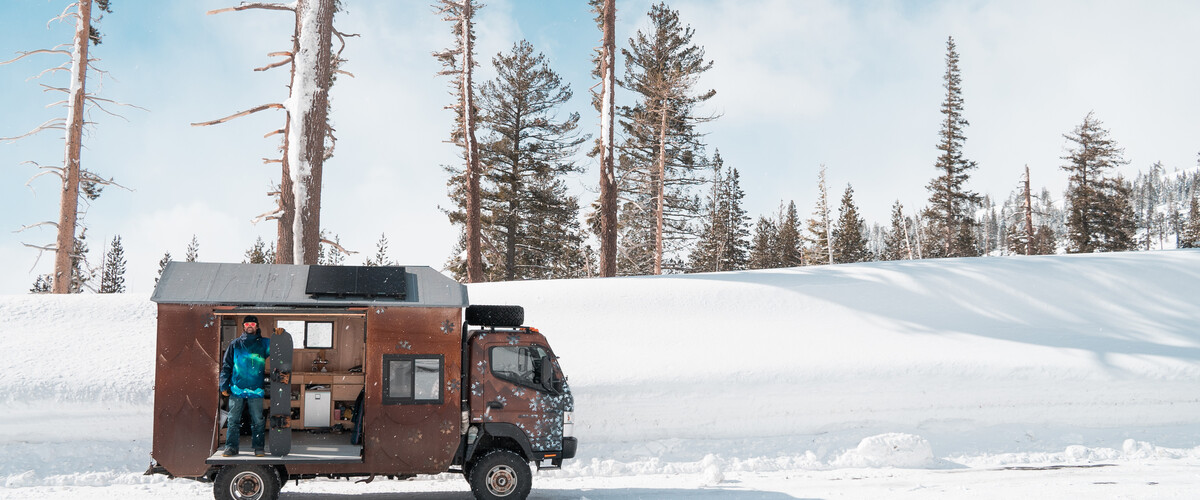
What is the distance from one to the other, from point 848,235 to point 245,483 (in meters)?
50.1

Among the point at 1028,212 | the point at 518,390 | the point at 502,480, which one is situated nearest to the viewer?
the point at 502,480

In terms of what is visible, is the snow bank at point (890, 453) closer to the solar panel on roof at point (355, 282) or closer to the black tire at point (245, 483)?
the solar panel on roof at point (355, 282)

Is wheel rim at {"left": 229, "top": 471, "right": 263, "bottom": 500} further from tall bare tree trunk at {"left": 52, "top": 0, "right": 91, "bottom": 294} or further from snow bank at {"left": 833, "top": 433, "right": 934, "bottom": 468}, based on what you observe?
tall bare tree trunk at {"left": 52, "top": 0, "right": 91, "bottom": 294}

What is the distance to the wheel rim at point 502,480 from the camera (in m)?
8.66

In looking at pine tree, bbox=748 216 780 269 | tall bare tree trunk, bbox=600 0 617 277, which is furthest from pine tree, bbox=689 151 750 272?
tall bare tree trunk, bbox=600 0 617 277

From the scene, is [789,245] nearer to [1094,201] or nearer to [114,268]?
[1094,201]

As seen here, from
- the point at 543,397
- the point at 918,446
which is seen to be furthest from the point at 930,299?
the point at 543,397

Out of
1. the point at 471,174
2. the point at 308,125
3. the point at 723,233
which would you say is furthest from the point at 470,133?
the point at 723,233

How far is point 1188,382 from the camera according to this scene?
43.7 ft

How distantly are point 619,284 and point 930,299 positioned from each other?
6904 mm

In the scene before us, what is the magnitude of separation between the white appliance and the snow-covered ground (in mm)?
872

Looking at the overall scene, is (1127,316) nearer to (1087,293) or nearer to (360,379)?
(1087,293)

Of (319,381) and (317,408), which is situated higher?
(319,381)

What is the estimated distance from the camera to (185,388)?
8203mm
